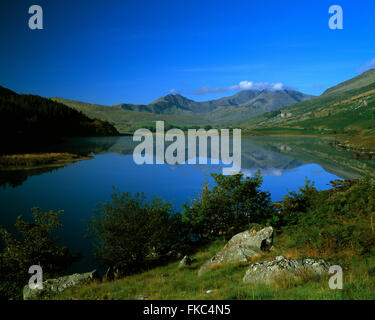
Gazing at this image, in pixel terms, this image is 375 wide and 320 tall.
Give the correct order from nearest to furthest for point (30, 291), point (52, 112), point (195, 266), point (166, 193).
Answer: point (30, 291), point (195, 266), point (166, 193), point (52, 112)

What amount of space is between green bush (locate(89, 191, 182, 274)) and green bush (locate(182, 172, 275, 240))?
2780 mm

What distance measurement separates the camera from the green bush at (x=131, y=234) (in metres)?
18.3

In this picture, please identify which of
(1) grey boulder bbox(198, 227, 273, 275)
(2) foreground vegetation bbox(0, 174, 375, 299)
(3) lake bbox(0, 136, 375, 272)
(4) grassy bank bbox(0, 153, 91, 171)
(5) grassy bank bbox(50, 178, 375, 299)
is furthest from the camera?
(4) grassy bank bbox(0, 153, 91, 171)

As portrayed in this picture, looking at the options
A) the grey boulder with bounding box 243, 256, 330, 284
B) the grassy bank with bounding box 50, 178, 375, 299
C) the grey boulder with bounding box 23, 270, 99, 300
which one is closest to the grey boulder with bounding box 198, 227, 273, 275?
the grassy bank with bounding box 50, 178, 375, 299

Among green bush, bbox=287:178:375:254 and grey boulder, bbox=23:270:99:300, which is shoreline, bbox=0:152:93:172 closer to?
grey boulder, bbox=23:270:99:300

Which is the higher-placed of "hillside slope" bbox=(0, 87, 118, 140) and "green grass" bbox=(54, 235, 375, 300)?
"hillside slope" bbox=(0, 87, 118, 140)

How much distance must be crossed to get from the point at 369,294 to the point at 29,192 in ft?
150

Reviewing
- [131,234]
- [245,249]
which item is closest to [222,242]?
[245,249]

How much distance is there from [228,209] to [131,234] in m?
8.76

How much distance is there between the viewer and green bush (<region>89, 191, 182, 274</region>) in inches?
722

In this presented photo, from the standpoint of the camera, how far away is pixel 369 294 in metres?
7.42

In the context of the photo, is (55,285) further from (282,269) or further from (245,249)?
(282,269)
